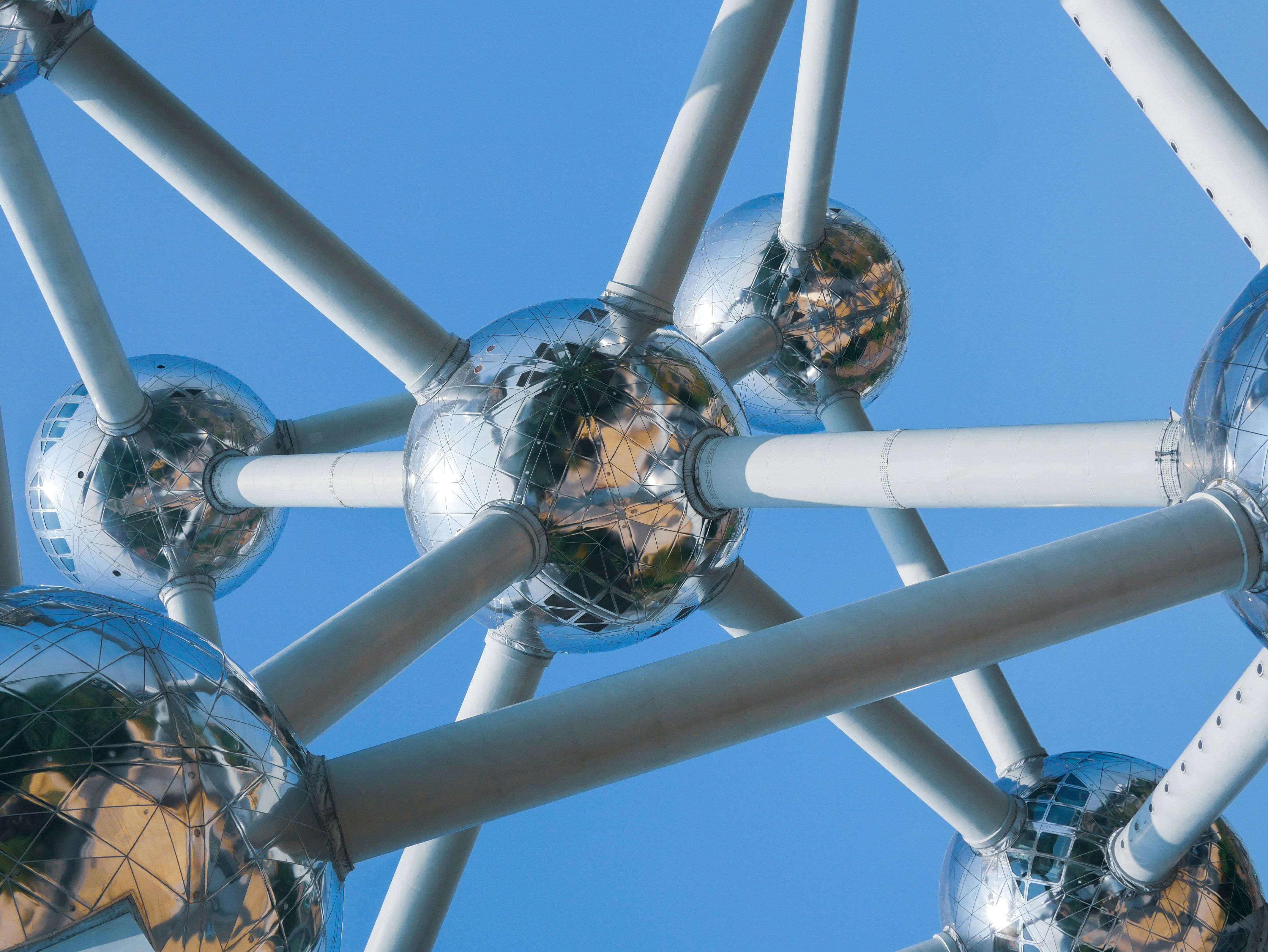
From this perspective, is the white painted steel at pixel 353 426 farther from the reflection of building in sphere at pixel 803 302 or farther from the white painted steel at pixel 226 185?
the white painted steel at pixel 226 185

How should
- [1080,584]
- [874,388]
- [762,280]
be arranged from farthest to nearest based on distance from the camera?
[874,388], [762,280], [1080,584]

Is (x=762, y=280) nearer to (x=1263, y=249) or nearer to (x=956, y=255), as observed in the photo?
(x=1263, y=249)

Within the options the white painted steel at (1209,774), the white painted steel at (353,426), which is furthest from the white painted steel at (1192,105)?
the white painted steel at (353,426)

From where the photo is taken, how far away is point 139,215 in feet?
62.6

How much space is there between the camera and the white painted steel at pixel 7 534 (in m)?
4.63

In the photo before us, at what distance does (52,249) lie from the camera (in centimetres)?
705

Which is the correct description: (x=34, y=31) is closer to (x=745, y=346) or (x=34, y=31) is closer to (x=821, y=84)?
(x=821, y=84)

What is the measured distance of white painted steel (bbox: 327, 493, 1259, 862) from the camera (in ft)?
12.3

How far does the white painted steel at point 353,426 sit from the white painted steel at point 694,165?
366cm

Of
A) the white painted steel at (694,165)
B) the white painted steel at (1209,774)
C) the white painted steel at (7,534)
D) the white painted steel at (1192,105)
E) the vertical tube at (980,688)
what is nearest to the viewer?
the white painted steel at (7,534)

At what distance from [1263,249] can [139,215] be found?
17.4m

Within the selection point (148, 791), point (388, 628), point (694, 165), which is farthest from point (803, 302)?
point (148, 791)

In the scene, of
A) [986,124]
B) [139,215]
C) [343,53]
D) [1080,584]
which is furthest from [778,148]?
[1080,584]

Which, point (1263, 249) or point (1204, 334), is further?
point (1204, 334)
